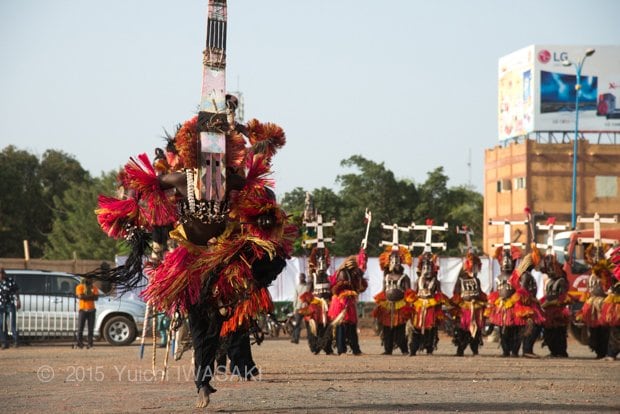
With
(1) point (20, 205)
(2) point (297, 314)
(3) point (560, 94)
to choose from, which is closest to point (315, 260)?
(2) point (297, 314)

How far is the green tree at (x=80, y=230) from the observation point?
5725 cm

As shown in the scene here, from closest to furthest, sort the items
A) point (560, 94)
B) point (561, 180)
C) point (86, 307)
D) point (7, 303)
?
point (7, 303) → point (86, 307) → point (560, 94) → point (561, 180)

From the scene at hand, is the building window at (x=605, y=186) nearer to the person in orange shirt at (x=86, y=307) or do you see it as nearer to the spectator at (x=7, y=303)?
the person in orange shirt at (x=86, y=307)

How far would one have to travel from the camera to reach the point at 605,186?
7550 cm

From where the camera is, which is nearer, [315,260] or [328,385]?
[328,385]

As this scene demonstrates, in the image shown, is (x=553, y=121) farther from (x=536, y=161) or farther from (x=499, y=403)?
(x=499, y=403)

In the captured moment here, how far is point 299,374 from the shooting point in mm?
15328

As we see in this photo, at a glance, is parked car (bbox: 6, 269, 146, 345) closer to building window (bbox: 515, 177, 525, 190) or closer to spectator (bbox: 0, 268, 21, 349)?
spectator (bbox: 0, 268, 21, 349)

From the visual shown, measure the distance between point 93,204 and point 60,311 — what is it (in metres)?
35.2

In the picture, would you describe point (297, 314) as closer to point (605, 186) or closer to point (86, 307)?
point (86, 307)

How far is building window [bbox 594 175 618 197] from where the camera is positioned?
7538 cm

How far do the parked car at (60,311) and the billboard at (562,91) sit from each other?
50.2m

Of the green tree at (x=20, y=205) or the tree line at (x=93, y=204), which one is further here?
the green tree at (x=20, y=205)

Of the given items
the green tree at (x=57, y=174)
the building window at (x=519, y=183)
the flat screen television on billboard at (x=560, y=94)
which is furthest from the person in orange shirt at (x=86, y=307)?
the building window at (x=519, y=183)
